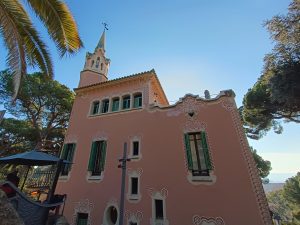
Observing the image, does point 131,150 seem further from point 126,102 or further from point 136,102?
point 126,102

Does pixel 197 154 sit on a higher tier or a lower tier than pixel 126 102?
lower

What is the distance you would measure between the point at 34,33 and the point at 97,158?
780cm

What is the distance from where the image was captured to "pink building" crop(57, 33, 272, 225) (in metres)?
8.29

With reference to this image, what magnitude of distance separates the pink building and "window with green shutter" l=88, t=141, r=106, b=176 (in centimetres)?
Result: 4

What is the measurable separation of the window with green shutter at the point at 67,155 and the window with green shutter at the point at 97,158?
5.41 ft

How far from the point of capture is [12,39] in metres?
6.02

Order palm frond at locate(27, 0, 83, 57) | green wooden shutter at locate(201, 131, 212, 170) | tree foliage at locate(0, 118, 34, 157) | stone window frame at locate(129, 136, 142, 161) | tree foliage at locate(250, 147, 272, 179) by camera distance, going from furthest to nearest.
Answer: tree foliage at locate(250, 147, 272, 179) < tree foliage at locate(0, 118, 34, 157) < stone window frame at locate(129, 136, 142, 161) < green wooden shutter at locate(201, 131, 212, 170) < palm frond at locate(27, 0, 83, 57)

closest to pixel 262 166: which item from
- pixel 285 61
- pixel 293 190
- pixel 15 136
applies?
pixel 285 61

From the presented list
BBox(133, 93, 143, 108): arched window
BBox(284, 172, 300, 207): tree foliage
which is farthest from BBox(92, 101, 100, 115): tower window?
BBox(284, 172, 300, 207): tree foliage

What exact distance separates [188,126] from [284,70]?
704 cm

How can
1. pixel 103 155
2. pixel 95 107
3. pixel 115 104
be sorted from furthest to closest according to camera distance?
pixel 95 107 < pixel 115 104 < pixel 103 155

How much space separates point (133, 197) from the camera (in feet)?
32.2

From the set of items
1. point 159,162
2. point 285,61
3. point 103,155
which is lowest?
point 159,162

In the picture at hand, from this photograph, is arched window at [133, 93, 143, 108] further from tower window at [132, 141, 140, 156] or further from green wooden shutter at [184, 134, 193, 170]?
green wooden shutter at [184, 134, 193, 170]
